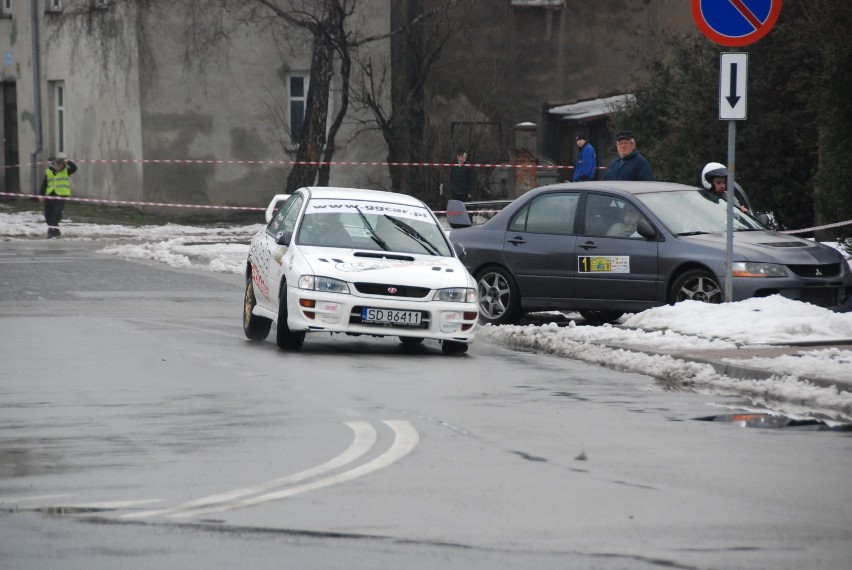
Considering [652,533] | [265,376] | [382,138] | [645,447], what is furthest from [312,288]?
[382,138]

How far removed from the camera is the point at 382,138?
39750mm

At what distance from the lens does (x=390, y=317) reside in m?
14.0

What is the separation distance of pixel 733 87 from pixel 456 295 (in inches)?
121

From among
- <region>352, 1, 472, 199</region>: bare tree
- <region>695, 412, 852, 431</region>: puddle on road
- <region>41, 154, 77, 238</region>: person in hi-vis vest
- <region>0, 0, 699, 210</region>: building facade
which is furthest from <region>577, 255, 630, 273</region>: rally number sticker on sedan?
<region>352, 1, 472, 199</region>: bare tree

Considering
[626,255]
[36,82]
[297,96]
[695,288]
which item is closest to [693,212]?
[626,255]

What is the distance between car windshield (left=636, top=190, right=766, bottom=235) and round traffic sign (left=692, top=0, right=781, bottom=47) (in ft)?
7.28

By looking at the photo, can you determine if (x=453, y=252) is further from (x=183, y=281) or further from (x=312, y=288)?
(x=183, y=281)

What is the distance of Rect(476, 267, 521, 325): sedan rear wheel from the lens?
16.8 m

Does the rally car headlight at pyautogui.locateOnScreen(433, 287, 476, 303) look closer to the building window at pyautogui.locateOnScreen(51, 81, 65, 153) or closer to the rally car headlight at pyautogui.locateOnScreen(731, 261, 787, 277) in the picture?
the rally car headlight at pyautogui.locateOnScreen(731, 261, 787, 277)

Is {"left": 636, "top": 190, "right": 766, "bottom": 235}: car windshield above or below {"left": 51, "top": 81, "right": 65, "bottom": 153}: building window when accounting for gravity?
below

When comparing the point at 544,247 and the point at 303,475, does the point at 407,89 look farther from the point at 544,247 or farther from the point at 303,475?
the point at 303,475

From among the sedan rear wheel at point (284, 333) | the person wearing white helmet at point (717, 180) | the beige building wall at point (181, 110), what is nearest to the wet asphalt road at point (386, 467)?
the sedan rear wheel at point (284, 333)

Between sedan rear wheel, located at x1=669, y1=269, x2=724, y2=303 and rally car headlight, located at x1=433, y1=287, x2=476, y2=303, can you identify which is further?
sedan rear wheel, located at x1=669, y1=269, x2=724, y2=303

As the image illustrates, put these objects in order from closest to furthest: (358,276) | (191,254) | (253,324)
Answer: (358,276) → (253,324) → (191,254)
